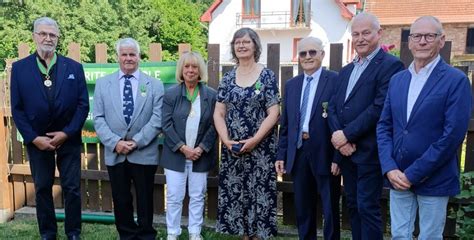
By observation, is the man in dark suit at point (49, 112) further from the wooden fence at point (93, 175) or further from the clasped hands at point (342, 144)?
the clasped hands at point (342, 144)

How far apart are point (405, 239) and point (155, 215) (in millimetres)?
2734

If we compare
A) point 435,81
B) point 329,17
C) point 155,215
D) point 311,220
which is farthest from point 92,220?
point 329,17

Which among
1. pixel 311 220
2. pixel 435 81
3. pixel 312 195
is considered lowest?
pixel 311 220

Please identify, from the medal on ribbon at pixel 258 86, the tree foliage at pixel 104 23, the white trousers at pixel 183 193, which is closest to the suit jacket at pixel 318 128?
the medal on ribbon at pixel 258 86

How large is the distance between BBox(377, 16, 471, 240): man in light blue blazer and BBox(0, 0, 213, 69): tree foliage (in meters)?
17.2

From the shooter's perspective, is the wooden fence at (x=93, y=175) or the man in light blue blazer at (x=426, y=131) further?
the wooden fence at (x=93, y=175)

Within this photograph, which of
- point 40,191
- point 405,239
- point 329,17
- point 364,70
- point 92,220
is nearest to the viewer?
point 405,239

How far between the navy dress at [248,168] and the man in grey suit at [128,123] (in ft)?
2.04

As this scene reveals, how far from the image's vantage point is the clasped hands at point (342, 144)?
9.46 feet

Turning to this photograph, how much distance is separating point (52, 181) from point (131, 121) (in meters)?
0.96

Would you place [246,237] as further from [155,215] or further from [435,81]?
[435,81]

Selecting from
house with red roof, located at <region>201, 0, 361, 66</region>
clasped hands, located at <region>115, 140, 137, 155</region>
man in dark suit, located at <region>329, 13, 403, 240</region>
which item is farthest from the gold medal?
house with red roof, located at <region>201, 0, 361, 66</region>

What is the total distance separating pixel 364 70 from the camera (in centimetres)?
284

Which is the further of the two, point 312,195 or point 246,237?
point 246,237
